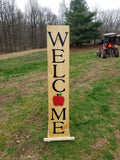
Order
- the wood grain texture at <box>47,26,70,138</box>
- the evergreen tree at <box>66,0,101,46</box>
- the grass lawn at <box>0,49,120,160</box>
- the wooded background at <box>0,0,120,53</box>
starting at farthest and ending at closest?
1. the wooded background at <box>0,0,120,53</box>
2. the evergreen tree at <box>66,0,101,46</box>
3. the grass lawn at <box>0,49,120,160</box>
4. the wood grain texture at <box>47,26,70,138</box>

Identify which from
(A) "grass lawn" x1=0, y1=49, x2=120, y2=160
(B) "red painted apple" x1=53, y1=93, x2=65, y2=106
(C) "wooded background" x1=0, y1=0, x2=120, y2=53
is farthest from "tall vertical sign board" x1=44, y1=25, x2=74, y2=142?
(C) "wooded background" x1=0, y1=0, x2=120, y2=53

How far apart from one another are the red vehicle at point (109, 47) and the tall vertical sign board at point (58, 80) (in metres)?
7.77

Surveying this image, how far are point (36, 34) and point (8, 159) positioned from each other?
116 ft

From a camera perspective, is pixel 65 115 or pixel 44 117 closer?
pixel 65 115

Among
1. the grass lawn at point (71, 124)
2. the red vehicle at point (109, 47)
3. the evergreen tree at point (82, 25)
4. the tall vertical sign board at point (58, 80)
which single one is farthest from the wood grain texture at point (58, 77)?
the evergreen tree at point (82, 25)

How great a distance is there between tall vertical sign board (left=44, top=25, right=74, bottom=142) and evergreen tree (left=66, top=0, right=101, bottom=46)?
45.5ft

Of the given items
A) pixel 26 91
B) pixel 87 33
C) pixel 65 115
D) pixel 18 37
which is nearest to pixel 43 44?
pixel 18 37

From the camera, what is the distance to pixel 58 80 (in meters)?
2.06

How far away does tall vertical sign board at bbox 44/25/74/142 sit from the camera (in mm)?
1911

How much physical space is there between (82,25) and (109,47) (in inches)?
297

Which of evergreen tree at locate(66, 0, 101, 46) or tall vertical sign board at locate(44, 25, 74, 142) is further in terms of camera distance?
evergreen tree at locate(66, 0, 101, 46)

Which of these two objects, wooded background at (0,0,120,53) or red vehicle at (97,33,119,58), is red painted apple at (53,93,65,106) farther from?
wooded background at (0,0,120,53)

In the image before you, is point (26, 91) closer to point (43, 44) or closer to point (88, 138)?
point (88, 138)

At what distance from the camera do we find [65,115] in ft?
7.39
